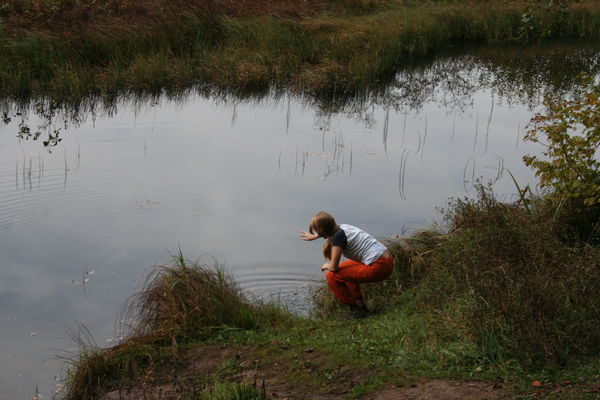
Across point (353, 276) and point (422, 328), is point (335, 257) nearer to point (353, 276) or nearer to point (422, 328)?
point (353, 276)

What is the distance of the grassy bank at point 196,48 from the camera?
15.7 m

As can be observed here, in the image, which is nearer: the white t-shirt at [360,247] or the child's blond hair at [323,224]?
the child's blond hair at [323,224]

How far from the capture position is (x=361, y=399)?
5.41 m

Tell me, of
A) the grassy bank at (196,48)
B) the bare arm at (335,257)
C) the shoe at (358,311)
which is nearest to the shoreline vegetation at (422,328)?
the shoe at (358,311)

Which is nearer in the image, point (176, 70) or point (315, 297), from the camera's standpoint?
point (315, 297)

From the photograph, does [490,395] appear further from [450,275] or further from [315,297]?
[315,297]

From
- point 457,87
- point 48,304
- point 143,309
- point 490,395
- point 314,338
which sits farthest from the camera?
point 457,87

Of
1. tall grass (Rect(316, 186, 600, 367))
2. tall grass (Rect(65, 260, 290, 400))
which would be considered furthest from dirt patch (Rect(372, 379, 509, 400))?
tall grass (Rect(65, 260, 290, 400))

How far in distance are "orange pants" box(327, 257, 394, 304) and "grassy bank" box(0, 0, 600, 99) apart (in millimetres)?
8689

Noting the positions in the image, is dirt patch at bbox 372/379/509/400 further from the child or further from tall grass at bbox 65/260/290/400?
the child

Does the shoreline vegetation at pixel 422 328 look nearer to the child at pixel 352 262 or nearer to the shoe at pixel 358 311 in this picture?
the shoe at pixel 358 311

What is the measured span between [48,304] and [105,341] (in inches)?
42.0

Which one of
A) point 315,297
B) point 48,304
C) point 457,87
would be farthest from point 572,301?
point 457,87

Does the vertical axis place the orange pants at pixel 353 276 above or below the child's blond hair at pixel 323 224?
below
